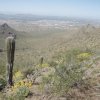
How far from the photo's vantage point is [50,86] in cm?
761

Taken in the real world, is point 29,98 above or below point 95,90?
below

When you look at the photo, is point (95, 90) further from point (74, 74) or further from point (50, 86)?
point (50, 86)

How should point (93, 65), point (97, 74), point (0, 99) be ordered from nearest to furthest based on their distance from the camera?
point (0, 99) → point (97, 74) → point (93, 65)

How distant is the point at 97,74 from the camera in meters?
8.91

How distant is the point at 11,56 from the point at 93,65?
414cm

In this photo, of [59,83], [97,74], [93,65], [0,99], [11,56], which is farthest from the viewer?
[11,56]

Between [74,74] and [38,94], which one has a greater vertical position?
[74,74]

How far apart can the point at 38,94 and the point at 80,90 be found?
1437 millimetres

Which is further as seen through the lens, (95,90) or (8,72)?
(8,72)

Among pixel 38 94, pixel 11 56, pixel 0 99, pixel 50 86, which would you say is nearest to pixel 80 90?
pixel 50 86

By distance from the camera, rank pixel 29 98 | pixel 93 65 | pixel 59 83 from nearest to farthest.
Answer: pixel 59 83 < pixel 29 98 < pixel 93 65

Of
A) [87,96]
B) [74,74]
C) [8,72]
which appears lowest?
[8,72]

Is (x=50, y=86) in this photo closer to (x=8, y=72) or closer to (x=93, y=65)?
(x=93, y=65)

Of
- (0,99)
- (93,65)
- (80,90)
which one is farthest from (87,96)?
(93,65)
